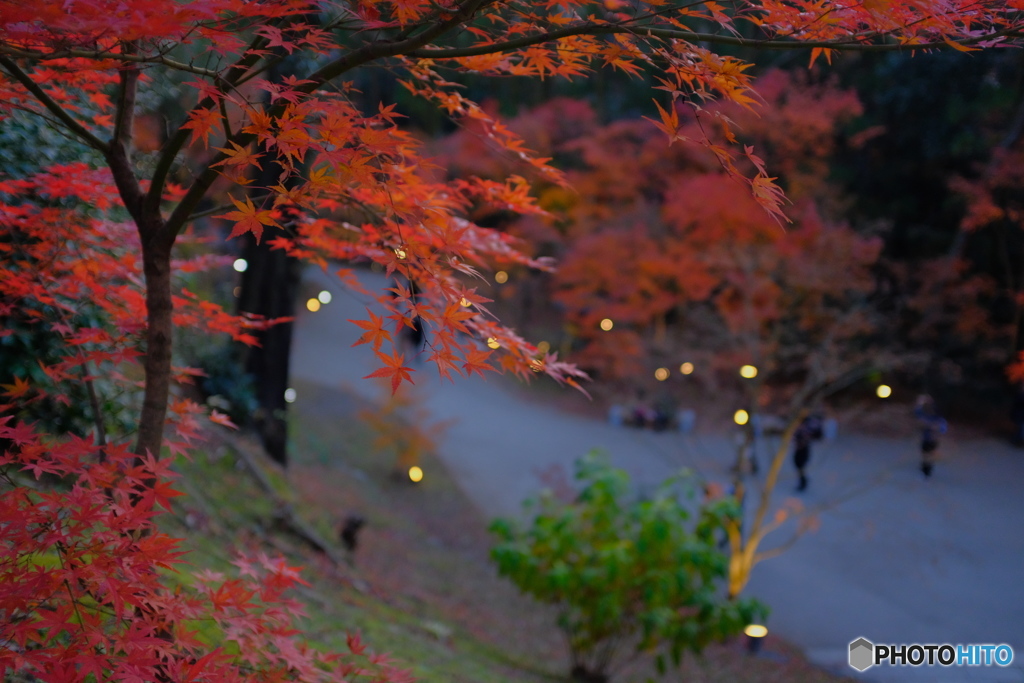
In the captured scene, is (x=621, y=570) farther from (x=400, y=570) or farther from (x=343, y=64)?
(x=343, y=64)

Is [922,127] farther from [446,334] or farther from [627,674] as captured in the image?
[446,334]

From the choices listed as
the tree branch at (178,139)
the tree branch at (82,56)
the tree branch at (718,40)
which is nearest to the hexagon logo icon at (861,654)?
the tree branch at (718,40)

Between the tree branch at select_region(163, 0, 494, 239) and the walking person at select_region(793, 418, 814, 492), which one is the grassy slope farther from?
the walking person at select_region(793, 418, 814, 492)

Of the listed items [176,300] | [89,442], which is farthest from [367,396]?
[89,442]

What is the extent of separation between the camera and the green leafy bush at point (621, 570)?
5.28m

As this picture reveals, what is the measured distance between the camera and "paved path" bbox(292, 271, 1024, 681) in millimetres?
7320

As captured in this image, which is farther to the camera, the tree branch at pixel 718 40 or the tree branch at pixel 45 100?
the tree branch at pixel 45 100

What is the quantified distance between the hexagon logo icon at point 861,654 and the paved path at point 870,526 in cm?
16

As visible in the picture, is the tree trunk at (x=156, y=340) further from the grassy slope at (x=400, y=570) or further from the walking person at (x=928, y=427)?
the walking person at (x=928, y=427)

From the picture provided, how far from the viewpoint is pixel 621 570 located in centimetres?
530

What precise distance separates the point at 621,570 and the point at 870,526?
5324 mm

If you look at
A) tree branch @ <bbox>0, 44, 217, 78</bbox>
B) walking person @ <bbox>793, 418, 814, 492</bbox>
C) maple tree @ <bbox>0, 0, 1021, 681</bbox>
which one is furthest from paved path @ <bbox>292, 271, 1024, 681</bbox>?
tree branch @ <bbox>0, 44, 217, 78</bbox>

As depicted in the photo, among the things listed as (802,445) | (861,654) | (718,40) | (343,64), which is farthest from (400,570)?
(718,40)

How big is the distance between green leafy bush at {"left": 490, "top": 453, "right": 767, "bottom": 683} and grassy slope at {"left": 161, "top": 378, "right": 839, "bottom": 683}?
0.74 m
